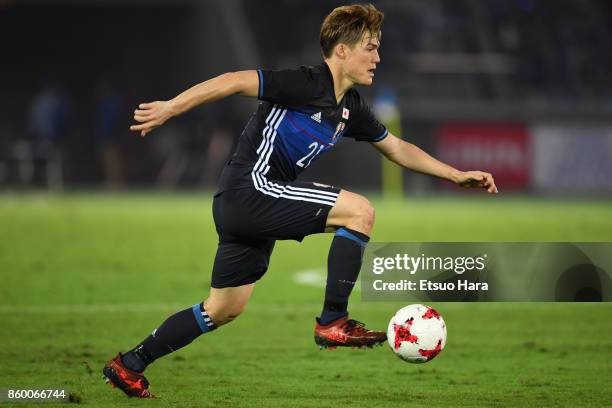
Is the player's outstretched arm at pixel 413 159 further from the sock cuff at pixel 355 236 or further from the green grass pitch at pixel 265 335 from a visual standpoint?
the green grass pitch at pixel 265 335

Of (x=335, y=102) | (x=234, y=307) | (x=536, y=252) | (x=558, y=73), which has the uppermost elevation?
(x=558, y=73)

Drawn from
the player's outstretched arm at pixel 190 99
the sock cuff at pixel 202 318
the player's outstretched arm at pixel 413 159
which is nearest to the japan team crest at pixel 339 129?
the player's outstretched arm at pixel 413 159

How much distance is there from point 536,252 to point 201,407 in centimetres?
268

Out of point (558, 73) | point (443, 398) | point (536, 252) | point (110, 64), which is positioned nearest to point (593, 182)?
point (558, 73)

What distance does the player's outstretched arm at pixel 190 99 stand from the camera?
551cm

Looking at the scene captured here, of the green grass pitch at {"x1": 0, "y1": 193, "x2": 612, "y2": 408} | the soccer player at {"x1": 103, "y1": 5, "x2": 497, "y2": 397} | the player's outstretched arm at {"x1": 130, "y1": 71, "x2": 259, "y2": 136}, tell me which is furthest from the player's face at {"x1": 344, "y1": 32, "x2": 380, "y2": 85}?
the green grass pitch at {"x1": 0, "y1": 193, "x2": 612, "y2": 408}

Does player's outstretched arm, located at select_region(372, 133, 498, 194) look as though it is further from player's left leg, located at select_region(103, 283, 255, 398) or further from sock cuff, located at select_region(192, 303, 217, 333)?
sock cuff, located at select_region(192, 303, 217, 333)

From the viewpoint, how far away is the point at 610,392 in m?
6.38

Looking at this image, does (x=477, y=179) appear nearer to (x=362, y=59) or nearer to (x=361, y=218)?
(x=361, y=218)

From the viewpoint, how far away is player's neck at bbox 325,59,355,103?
6.20m

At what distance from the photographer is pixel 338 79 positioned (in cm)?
622

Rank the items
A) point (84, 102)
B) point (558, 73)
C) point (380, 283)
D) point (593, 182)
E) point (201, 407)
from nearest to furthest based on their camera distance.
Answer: point (201, 407) → point (380, 283) → point (593, 182) → point (558, 73) → point (84, 102)

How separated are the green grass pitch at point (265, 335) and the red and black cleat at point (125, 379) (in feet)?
0.20

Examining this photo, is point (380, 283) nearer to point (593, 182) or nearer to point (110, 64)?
point (593, 182)
